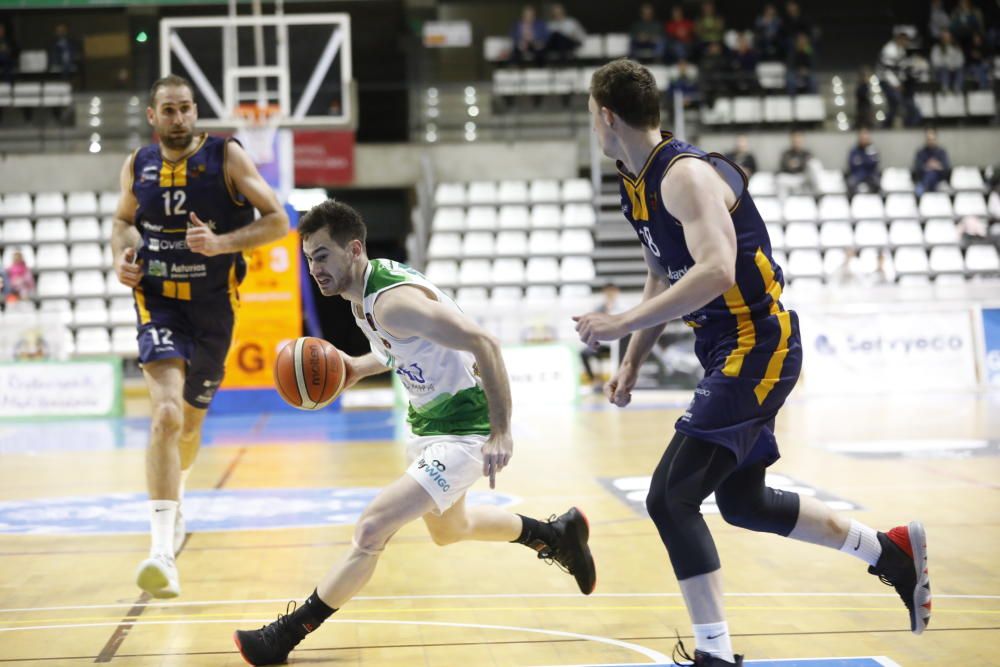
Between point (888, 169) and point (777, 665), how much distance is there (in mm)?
17195

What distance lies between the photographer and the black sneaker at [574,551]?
4617 mm

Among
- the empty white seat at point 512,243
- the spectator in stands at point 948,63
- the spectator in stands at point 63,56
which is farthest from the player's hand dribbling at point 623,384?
the spectator in stands at point 63,56

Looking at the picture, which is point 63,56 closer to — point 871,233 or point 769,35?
point 769,35

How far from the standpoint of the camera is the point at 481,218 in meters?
18.7

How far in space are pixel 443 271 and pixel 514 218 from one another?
175 cm

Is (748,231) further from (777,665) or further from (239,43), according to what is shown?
(239,43)

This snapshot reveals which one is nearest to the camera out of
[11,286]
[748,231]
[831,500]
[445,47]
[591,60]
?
[748,231]

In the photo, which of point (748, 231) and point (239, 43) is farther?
point (239, 43)

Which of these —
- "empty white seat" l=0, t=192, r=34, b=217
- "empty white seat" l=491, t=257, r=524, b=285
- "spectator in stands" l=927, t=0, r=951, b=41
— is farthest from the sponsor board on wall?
"empty white seat" l=0, t=192, r=34, b=217

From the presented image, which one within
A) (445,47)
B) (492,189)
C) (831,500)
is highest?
(445,47)

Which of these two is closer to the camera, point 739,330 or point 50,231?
point 739,330

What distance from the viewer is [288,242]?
13.4 meters

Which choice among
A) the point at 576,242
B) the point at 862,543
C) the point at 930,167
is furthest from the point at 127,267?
the point at 930,167

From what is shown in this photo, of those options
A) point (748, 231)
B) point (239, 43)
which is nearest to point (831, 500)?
point (748, 231)
